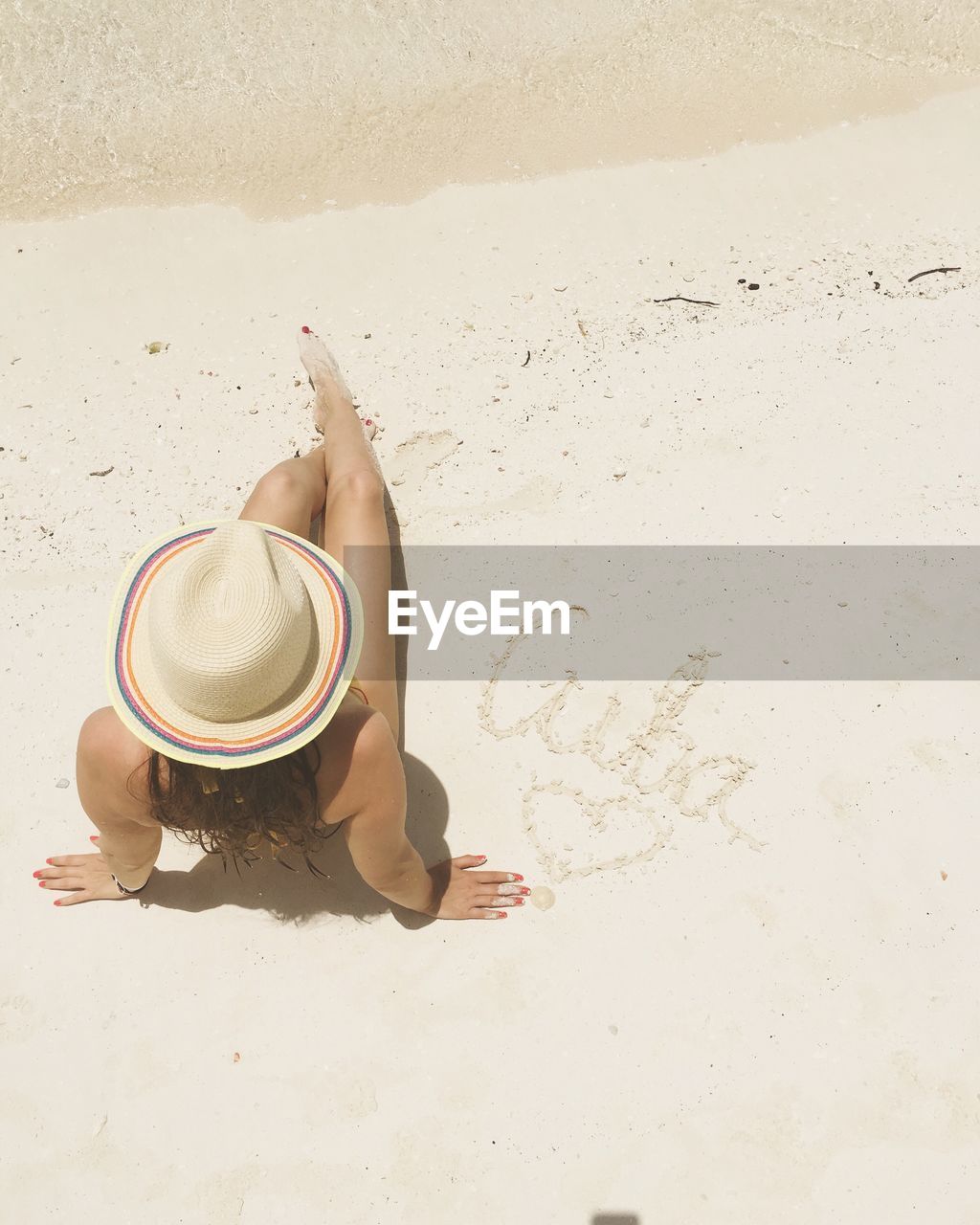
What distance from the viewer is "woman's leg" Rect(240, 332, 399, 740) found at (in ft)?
8.27

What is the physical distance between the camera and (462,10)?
427 cm

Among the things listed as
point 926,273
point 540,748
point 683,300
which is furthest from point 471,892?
point 926,273

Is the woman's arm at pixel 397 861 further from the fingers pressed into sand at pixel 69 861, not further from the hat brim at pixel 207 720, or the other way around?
the fingers pressed into sand at pixel 69 861

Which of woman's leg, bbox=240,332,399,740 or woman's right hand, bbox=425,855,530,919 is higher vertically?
woman's leg, bbox=240,332,399,740

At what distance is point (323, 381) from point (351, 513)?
806 millimetres

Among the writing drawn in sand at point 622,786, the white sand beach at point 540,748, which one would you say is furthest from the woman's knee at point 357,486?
the writing drawn in sand at point 622,786

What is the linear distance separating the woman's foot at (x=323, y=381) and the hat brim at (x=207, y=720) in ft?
5.05

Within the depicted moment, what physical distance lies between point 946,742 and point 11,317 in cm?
371

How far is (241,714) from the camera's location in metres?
1.60

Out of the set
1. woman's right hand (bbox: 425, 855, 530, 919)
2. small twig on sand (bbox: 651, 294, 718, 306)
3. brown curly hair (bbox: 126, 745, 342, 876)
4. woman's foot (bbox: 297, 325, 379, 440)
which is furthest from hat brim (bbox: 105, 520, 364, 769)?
small twig on sand (bbox: 651, 294, 718, 306)

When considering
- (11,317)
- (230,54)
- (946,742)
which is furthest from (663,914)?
(230,54)

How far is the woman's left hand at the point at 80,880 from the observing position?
2652 mm

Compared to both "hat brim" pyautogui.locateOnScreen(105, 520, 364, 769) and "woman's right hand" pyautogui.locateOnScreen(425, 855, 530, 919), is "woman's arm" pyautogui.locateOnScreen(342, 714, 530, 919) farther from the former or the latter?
"hat brim" pyautogui.locateOnScreen(105, 520, 364, 769)

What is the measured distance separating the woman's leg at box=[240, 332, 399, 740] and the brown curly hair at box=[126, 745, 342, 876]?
0.63m
